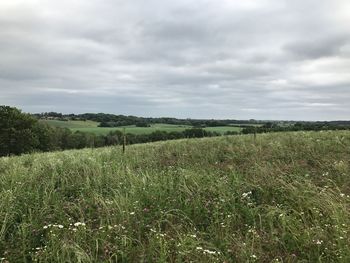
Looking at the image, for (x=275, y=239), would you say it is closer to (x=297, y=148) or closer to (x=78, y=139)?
(x=297, y=148)

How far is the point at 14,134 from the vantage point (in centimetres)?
4538

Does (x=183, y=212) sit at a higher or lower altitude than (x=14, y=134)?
→ higher

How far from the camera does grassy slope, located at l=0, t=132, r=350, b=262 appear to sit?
16.1ft

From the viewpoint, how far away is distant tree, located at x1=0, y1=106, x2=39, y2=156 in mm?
45125

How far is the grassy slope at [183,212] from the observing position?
4.91 meters

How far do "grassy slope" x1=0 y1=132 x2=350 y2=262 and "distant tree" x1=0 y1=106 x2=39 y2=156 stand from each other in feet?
129

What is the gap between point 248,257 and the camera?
4.73 metres

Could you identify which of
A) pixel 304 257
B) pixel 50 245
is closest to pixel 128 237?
pixel 50 245

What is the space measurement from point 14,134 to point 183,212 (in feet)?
144

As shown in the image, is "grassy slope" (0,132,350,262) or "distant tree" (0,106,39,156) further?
"distant tree" (0,106,39,156)

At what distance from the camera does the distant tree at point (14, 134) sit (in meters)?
45.1

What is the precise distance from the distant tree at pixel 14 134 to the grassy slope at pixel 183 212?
39.2m

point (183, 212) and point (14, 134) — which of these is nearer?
point (183, 212)

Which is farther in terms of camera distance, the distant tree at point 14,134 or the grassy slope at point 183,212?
the distant tree at point 14,134
